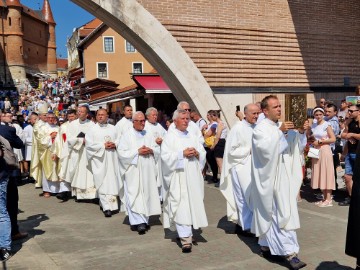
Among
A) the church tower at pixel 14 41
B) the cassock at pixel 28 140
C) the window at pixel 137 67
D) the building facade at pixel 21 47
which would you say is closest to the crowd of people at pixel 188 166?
the cassock at pixel 28 140

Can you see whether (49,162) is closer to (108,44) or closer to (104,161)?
(104,161)

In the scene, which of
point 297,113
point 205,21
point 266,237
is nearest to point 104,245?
point 266,237

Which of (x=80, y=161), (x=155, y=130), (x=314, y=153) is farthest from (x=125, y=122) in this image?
(x=314, y=153)

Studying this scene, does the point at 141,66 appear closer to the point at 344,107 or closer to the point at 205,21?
the point at 205,21

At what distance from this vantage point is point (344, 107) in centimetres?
1070

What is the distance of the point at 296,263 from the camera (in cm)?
459

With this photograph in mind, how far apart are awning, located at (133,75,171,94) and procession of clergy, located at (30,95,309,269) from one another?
24.9ft

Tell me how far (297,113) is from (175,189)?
4567 mm

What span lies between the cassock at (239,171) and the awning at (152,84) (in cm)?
1080

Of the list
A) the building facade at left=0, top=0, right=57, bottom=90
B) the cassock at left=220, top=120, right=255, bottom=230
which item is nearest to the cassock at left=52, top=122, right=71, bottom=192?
the cassock at left=220, top=120, right=255, bottom=230

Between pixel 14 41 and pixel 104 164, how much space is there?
74438mm

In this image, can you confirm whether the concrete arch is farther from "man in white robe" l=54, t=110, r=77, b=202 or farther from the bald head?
the bald head

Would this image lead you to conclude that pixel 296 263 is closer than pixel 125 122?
Yes

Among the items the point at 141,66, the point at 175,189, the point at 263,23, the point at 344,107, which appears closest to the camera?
the point at 175,189
